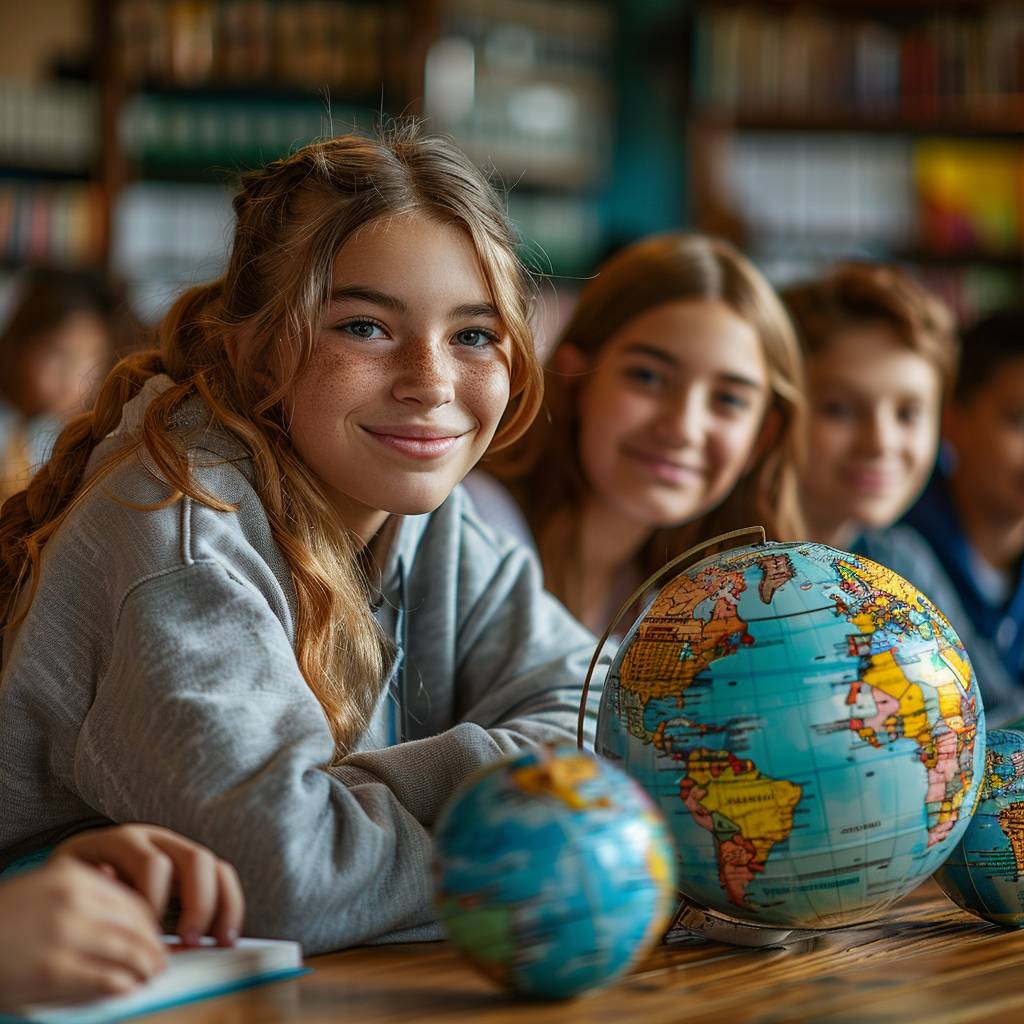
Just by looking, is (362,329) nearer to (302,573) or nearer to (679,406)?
(302,573)

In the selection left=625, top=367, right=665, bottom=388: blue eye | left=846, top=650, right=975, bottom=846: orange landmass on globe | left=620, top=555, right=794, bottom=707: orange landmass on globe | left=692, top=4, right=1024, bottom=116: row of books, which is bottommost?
left=846, top=650, right=975, bottom=846: orange landmass on globe

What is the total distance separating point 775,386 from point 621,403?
0.25 metres

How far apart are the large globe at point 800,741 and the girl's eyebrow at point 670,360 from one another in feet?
3.71

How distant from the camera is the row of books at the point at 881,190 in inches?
204

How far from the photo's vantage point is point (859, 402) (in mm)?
2660

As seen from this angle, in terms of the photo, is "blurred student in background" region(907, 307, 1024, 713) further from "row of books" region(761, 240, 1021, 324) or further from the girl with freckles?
"row of books" region(761, 240, 1021, 324)

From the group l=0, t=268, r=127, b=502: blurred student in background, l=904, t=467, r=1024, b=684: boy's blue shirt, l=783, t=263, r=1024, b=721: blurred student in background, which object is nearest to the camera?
l=783, t=263, r=1024, b=721: blurred student in background

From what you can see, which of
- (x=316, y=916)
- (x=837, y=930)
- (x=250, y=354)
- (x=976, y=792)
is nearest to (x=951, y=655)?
(x=976, y=792)

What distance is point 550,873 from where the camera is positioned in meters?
0.81

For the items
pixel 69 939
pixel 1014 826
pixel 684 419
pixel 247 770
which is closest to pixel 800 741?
pixel 1014 826

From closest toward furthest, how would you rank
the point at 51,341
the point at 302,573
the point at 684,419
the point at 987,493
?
the point at 302,573
the point at 684,419
the point at 987,493
the point at 51,341

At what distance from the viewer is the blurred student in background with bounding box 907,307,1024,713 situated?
9.33ft

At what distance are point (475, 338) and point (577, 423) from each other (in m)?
1.05

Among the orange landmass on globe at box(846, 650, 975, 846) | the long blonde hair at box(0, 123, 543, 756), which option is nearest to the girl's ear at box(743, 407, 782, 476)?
the long blonde hair at box(0, 123, 543, 756)
